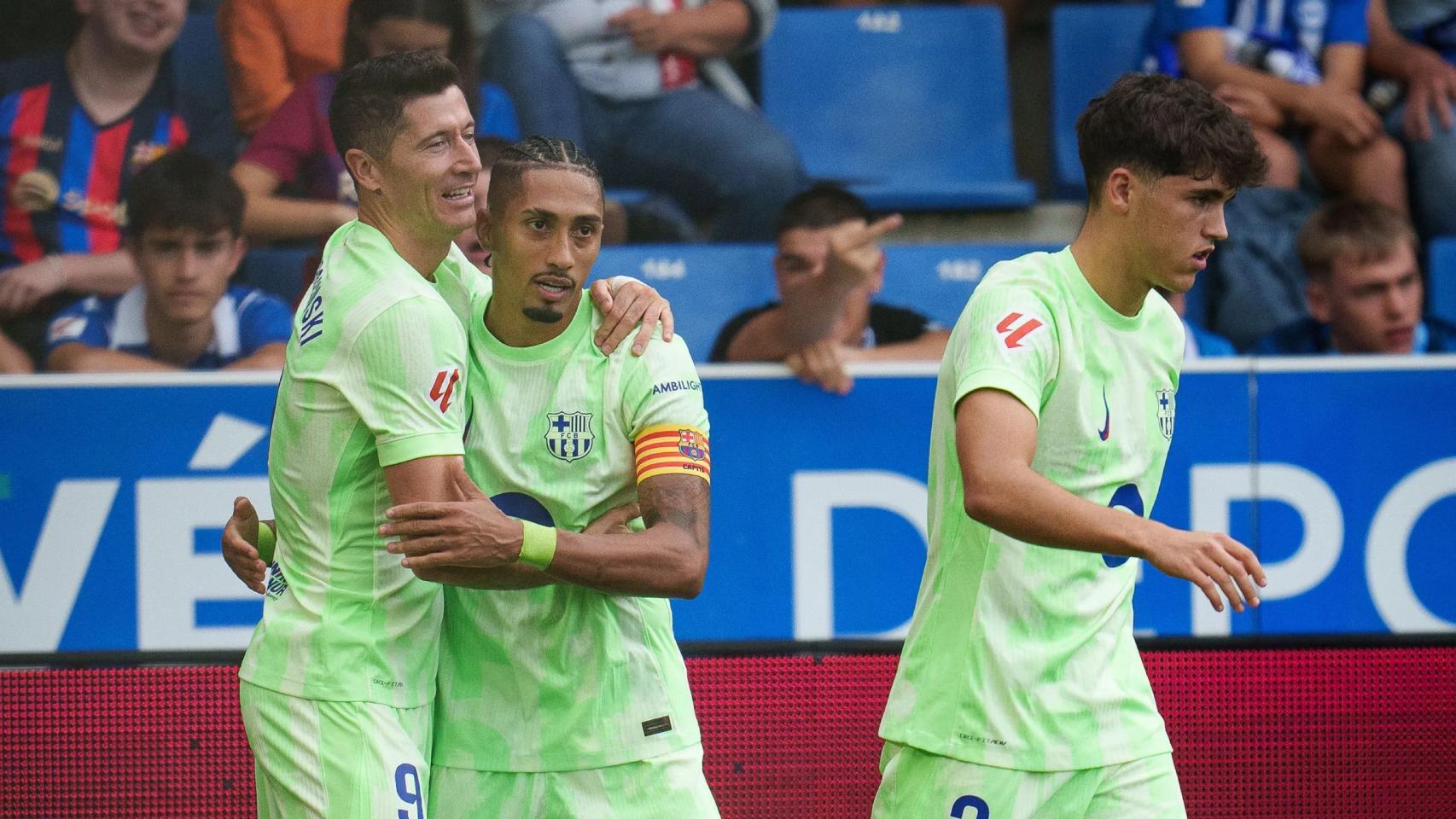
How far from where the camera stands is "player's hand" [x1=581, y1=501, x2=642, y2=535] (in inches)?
116

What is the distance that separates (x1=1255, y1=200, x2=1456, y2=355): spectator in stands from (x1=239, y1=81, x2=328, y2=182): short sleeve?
145 inches

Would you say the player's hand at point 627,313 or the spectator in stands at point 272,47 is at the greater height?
the spectator in stands at point 272,47

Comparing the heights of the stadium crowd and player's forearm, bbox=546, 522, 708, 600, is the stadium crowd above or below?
above

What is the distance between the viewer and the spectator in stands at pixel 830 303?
217 inches

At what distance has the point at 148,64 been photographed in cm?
619

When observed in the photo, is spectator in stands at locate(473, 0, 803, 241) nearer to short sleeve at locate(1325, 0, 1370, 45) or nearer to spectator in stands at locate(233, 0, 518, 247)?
spectator in stands at locate(233, 0, 518, 247)

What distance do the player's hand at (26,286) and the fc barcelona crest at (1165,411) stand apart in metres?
4.24

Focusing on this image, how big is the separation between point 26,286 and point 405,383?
3.66 m

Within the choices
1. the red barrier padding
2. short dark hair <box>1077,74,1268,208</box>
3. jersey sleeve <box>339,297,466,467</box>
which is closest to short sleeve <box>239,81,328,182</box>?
the red barrier padding

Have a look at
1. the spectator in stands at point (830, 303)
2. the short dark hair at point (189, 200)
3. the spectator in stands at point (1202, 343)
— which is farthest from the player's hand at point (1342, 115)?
the short dark hair at point (189, 200)

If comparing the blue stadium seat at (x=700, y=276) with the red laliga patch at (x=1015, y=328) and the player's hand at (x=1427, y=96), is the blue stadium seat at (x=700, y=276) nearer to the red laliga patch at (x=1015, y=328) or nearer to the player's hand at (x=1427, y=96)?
the player's hand at (x=1427, y=96)

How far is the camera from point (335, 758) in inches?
111

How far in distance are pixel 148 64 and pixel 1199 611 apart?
427cm

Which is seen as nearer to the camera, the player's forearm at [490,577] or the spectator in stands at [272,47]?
the player's forearm at [490,577]
